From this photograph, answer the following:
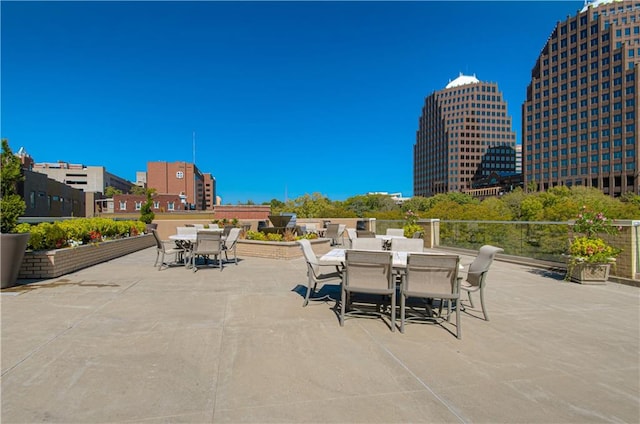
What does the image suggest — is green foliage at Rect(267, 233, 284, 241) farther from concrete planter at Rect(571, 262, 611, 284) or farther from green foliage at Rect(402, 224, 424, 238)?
concrete planter at Rect(571, 262, 611, 284)

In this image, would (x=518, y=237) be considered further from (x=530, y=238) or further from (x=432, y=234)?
(x=432, y=234)

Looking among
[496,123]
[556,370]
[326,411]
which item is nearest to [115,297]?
[326,411]

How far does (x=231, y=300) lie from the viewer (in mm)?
5367

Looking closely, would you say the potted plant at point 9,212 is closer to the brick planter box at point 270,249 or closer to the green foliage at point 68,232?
the green foliage at point 68,232

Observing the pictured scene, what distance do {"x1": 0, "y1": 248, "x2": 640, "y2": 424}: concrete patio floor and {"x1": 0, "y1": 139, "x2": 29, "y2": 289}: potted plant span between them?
84cm

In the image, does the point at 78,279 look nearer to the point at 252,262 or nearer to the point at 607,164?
the point at 252,262

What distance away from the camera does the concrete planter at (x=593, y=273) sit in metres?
6.83

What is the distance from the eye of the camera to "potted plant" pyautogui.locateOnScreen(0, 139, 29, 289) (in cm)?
580

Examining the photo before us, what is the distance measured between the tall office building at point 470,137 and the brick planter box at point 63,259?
131m

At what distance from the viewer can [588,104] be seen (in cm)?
8206

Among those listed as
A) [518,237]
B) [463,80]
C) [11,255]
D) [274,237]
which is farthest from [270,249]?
[463,80]

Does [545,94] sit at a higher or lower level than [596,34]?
lower

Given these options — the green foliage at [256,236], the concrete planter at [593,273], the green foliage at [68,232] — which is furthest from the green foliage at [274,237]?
the concrete planter at [593,273]

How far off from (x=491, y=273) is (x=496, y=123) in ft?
477
